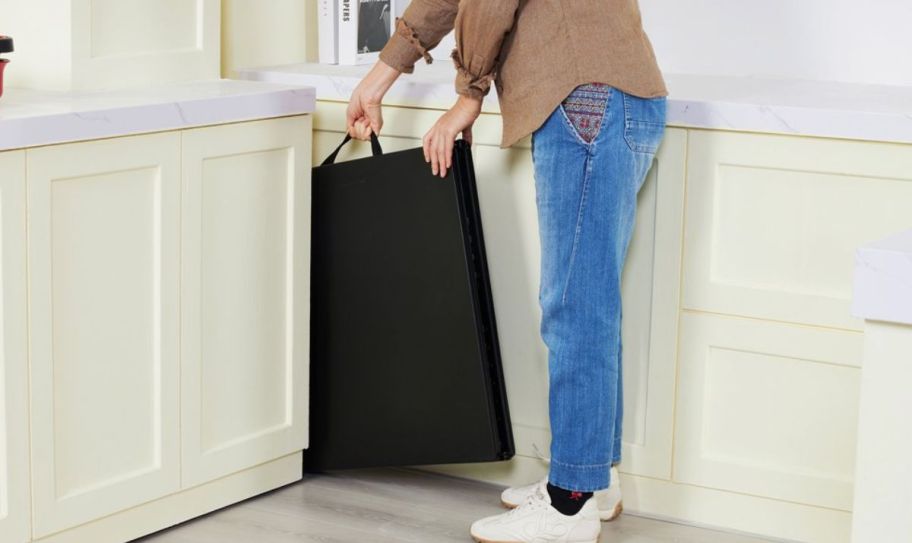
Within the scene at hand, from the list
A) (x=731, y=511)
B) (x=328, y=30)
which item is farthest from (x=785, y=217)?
(x=328, y=30)

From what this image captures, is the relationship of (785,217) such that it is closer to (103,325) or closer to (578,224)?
(578,224)

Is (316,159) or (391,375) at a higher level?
(316,159)

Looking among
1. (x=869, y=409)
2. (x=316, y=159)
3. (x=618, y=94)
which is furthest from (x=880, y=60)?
(x=869, y=409)

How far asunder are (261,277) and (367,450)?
400mm

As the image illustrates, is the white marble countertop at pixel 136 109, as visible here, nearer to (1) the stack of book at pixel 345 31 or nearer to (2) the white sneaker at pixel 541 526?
(1) the stack of book at pixel 345 31

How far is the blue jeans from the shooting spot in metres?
2.01

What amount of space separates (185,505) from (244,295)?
0.39 m

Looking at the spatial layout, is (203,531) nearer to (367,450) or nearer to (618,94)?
(367,450)

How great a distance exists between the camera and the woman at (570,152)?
1975 millimetres

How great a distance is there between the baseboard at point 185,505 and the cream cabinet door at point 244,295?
27 mm

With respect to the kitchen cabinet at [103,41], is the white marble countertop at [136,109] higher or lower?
lower

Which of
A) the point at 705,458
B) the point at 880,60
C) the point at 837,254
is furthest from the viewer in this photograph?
the point at 880,60

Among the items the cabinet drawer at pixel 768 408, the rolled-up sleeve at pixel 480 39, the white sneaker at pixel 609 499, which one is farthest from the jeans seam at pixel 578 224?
the white sneaker at pixel 609 499

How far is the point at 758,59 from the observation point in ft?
8.64
